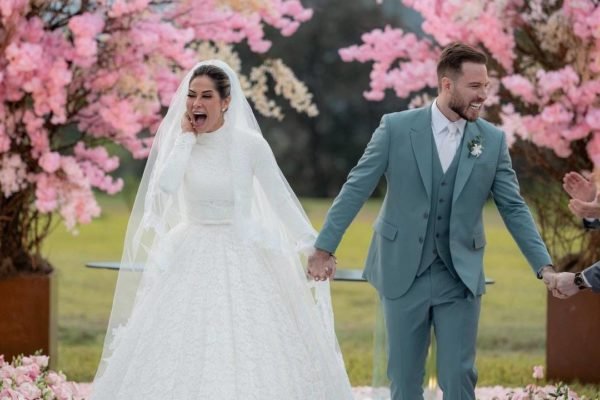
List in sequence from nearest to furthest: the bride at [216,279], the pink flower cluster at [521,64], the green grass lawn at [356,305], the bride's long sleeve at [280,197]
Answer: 1. the bride at [216,279]
2. the bride's long sleeve at [280,197]
3. the pink flower cluster at [521,64]
4. the green grass lawn at [356,305]

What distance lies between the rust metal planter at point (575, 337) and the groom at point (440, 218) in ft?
9.77

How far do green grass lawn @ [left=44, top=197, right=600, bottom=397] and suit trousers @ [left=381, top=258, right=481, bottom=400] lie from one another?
8.71 feet

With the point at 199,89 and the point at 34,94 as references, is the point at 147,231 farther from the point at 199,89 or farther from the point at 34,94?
the point at 34,94

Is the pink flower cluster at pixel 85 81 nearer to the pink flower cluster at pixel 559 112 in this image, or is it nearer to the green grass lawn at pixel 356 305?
the green grass lawn at pixel 356 305

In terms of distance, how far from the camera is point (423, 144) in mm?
5613

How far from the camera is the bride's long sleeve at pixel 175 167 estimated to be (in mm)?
5855

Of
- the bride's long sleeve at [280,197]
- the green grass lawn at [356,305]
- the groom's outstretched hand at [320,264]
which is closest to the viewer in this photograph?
the groom's outstretched hand at [320,264]

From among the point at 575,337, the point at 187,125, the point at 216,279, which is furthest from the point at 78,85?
the point at 575,337

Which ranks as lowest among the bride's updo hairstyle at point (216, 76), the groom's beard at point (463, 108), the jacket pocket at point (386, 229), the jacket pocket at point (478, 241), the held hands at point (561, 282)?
the held hands at point (561, 282)

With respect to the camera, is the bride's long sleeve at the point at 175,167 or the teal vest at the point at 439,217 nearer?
the teal vest at the point at 439,217

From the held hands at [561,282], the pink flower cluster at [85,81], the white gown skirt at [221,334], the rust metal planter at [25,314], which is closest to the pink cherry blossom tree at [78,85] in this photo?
the pink flower cluster at [85,81]

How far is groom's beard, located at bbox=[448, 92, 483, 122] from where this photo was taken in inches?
219

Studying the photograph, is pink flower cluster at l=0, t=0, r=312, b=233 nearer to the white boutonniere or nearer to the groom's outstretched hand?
the groom's outstretched hand

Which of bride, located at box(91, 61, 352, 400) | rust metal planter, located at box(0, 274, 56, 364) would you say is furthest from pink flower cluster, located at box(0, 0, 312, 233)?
bride, located at box(91, 61, 352, 400)
